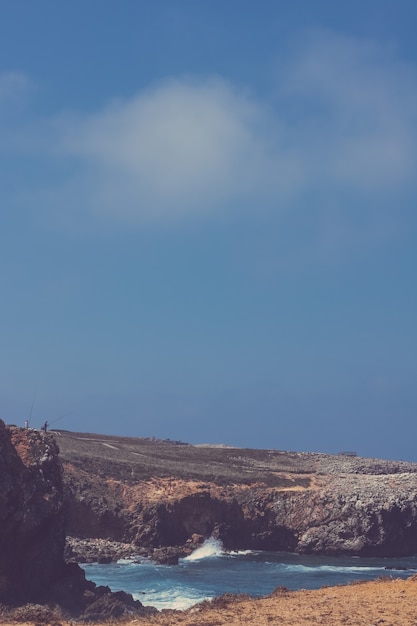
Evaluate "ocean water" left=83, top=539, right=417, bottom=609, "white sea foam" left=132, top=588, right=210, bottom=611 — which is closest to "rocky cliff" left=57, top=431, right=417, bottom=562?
"ocean water" left=83, top=539, right=417, bottom=609

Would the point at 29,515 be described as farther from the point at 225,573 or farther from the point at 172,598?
the point at 225,573

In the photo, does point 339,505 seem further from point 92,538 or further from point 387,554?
point 92,538

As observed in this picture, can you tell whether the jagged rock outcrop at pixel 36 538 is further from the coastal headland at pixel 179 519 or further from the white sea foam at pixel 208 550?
the white sea foam at pixel 208 550

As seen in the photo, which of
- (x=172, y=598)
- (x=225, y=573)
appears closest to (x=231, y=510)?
(x=225, y=573)

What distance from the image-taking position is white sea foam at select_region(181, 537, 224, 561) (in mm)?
42706

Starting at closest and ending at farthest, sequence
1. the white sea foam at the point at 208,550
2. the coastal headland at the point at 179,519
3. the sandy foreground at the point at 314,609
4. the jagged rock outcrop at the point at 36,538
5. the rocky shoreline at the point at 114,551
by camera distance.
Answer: the sandy foreground at the point at 314,609 → the coastal headland at the point at 179,519 → the jagged rock outcrop at the point at 36,538 → the rocky shoreline at the point at 114,551 → the white sea foam at the point at 208,550

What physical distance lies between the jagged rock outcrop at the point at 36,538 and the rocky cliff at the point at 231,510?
577 inches

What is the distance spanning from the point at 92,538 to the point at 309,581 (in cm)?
1424

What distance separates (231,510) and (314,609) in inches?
1362

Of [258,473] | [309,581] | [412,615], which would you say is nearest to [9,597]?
[412,615]

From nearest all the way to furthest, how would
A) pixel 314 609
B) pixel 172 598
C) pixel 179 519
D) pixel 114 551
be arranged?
pixel 314 609
pixel 172 598
pixel 114 551
pixel 179 519

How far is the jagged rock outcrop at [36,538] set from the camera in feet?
74.3

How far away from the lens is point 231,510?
47531 mm

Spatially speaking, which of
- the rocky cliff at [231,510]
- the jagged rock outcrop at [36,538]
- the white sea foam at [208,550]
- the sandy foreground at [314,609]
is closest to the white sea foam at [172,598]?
the jagged rock outcrop at [36,538]
